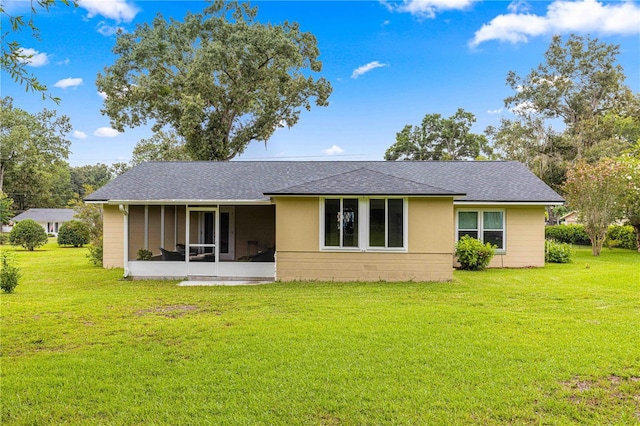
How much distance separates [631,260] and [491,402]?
15683 mm

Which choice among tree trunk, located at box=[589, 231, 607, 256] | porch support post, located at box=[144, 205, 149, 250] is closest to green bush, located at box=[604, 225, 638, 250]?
Result: tree trunk, located at box=[589, 231, 607, 256]

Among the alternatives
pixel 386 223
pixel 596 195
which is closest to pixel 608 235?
pixel 596 195

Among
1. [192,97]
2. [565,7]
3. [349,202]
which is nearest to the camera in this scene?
[349,202]

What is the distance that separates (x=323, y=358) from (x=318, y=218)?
6137mm

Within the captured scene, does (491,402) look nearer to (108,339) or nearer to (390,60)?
(108,339)

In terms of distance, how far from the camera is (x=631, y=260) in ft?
50.7

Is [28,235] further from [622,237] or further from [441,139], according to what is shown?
[441,139]

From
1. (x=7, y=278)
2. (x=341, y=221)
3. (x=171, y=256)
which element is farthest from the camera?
(x=171, y=256)

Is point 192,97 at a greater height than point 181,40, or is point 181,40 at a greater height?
point 181,40

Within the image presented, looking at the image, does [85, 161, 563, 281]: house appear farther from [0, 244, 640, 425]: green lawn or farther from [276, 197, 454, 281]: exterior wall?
[0, 244, 640, 425]: green lawn

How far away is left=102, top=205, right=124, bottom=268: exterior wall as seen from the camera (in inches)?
565

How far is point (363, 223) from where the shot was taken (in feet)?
35.0

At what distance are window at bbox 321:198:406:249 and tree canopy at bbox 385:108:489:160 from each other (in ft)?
112

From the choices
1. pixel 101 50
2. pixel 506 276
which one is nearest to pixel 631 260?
pixel 506 276
